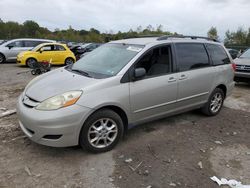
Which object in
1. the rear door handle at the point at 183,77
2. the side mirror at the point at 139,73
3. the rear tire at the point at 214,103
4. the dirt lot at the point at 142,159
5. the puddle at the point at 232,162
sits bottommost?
the puddle at the point at 232,162

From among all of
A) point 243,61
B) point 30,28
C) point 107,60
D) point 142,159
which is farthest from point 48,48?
point 30,28

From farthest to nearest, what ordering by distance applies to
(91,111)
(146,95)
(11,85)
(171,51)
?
1. (11,85)
2. (171,51)
3. (146,95)
4. (91,111)

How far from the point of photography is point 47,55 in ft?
42.6

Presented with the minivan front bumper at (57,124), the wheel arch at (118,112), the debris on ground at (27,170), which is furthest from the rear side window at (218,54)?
the debris on ground at (27,170)

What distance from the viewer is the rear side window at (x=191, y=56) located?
4.31 metres

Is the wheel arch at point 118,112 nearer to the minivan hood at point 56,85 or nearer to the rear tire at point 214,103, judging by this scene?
the minivan hood at point 56,85

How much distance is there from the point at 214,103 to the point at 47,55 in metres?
10.3

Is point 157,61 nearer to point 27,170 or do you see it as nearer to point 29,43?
point 27,170

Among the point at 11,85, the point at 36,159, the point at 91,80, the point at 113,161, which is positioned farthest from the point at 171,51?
the point at 11,85

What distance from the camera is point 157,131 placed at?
4.30 metres

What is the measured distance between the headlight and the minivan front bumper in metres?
0.06

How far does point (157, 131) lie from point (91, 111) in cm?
159

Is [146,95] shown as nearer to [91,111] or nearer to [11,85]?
[91,111]

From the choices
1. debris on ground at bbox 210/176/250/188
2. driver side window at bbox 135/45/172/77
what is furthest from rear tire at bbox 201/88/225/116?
debris on ground at bbox 210/176/250/188
